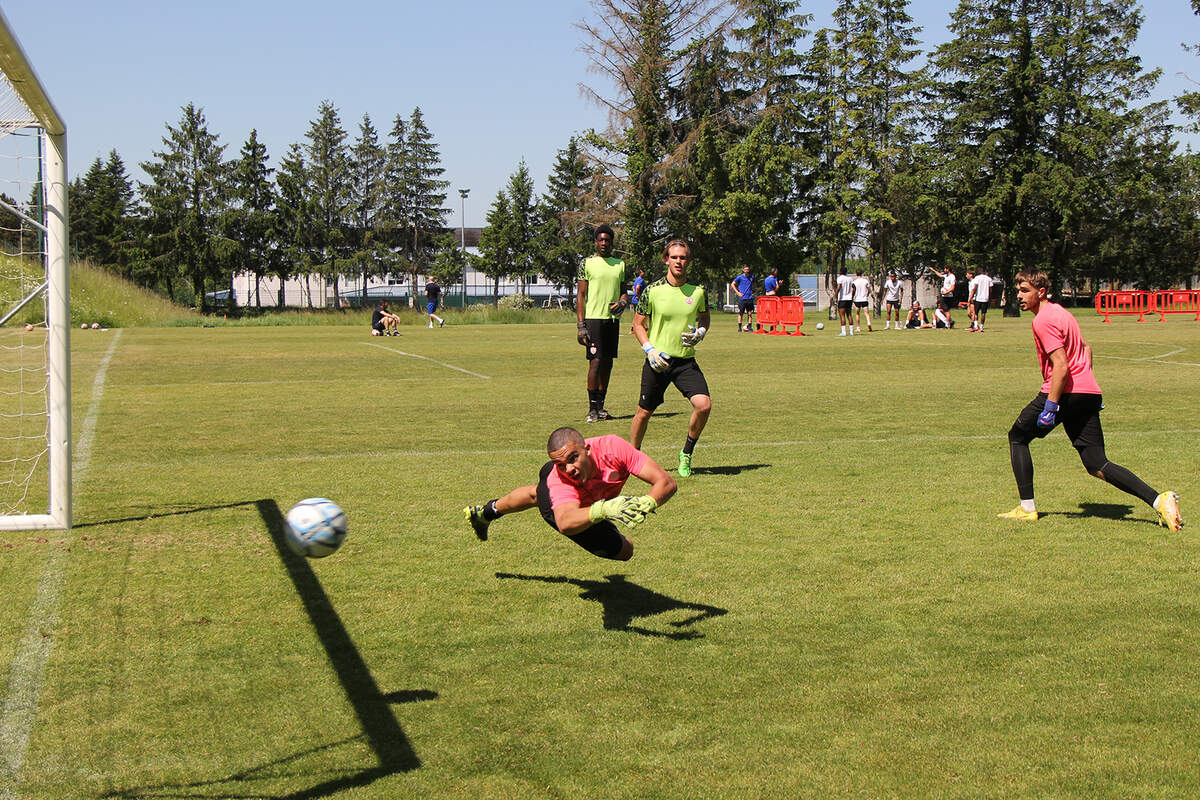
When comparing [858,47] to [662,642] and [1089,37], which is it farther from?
[662,642]

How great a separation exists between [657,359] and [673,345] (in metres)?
0.33

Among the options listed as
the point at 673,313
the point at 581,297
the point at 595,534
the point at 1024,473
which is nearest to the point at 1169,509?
the point at 1024,473

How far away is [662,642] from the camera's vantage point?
543 cm

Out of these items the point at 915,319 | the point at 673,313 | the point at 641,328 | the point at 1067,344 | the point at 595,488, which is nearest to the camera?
the point at 595,488

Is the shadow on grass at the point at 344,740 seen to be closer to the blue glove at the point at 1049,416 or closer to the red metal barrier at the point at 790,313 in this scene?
the blue glove at the point at 1049,416

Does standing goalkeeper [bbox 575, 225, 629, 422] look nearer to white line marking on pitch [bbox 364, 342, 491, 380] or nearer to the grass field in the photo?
the grass field

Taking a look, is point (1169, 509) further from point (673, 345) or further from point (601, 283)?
point (601, 283)

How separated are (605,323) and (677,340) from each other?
376 cm

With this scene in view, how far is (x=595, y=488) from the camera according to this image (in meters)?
5.91

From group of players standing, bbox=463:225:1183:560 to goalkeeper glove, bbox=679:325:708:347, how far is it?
11 millimetres

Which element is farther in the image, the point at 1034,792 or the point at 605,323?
the point at 605,323

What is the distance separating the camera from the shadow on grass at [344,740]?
3.82 m

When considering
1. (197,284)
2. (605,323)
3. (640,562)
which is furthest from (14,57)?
(197,284)

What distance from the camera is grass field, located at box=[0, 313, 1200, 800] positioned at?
159 inches
